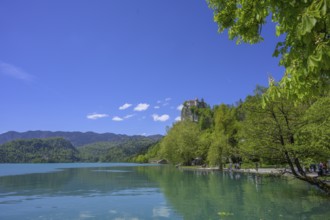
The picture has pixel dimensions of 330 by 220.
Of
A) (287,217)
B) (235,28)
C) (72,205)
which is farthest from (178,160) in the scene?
(235,28)

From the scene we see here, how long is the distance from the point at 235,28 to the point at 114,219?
15897mm

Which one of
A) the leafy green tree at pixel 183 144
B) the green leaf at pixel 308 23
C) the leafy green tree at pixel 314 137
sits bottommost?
the green leaf at pixel 308 23

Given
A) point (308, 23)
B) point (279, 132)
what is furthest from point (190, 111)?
point (308, 23)

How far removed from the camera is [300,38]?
12.5 feet

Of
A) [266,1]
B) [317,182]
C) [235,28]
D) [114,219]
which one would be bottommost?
[114,219]

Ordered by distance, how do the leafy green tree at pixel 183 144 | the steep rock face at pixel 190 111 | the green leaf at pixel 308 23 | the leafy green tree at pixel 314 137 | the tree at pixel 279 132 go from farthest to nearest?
1. the steep rock face at pixel 190 111
2. the leafy green tree at pixel 183 144
3. the tree at pixel 279 132
4. the leafy green tree at pixel 314 137
5. the green leaf at pixel 308 23

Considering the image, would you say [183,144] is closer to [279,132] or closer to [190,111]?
[279,132]

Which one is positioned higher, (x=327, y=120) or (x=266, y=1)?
(x=327, y=120)

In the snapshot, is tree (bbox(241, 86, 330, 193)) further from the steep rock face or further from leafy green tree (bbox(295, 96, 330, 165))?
the steep rock face

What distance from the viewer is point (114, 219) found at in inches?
758

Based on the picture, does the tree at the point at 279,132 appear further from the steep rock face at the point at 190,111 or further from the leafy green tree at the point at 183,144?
the steep rock face at the point at 190,111

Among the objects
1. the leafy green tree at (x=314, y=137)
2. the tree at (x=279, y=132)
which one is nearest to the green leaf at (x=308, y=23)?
the tree at (x=279, y=132)

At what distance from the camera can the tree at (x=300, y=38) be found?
3.47m

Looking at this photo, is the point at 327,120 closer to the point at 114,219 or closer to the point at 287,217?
the point at 287,217
